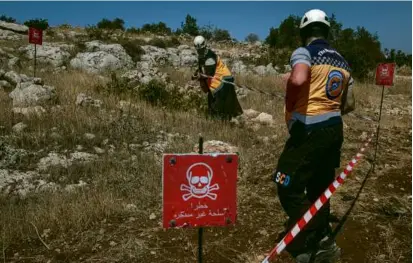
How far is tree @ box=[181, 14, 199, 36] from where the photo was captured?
35094mm

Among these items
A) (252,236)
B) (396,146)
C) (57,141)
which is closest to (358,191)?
(252,236)

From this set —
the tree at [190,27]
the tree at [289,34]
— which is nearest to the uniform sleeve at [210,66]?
the tree at [289,34]

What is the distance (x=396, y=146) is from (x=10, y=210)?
6182 mm

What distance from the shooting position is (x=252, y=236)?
12.5 feet

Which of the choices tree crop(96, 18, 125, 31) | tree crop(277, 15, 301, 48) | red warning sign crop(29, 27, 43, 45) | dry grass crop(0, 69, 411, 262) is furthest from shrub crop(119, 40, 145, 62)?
tree crop(96, 18, 125, 31)

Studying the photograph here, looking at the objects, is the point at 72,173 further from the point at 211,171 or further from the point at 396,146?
the point at 396,146

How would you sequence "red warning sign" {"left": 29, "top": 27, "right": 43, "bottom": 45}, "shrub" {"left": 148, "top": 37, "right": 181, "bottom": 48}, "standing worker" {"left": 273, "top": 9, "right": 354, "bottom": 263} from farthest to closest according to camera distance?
"shrub" {"left": 148, "top": 37, "right": 181, "bottom": 48} → "red warning sign" {"left": 29, "top": 27, "right": 43, "bottom": 45} → "standing worker" {"left": 273, "top": 9, "right": 354, "bottom": 263}

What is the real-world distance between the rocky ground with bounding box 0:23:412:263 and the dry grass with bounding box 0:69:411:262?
0.05ft

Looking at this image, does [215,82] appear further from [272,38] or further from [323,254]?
[272,38]

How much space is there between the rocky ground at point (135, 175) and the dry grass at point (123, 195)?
1cm

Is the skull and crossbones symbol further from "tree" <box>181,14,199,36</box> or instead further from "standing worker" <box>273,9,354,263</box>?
"tree" <box>181,14,199,36</box>

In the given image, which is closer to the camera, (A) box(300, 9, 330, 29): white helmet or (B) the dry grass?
(A) box(300, 9, 330, 29): white helmet

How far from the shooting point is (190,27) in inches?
1426

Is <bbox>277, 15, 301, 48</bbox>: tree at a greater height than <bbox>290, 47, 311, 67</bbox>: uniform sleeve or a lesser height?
greater
